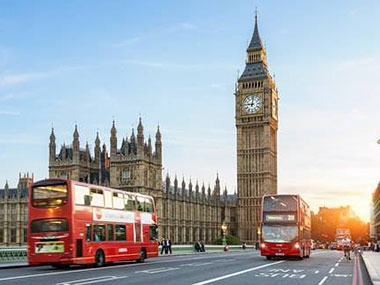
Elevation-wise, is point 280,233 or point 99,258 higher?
point 280,233

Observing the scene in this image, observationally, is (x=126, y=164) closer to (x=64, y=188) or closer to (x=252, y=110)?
(x=252, y=110)

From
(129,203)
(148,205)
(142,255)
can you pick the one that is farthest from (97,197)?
(148,205)

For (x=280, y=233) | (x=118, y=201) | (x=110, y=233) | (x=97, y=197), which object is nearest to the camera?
(x=97, y=197)

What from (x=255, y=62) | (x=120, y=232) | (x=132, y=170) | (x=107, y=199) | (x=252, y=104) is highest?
(x=255, y=62)

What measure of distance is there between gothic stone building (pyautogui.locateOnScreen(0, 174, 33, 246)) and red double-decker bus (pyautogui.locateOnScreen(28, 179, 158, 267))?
67.3 m

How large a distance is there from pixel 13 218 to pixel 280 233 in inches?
2732

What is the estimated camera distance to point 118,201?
105 ft

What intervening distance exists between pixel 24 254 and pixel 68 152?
58732 mm

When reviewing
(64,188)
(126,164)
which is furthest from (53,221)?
(126,164)

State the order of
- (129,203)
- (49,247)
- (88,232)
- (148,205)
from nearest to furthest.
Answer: (49,247) → (88,232) → (129,203) → (148,205)

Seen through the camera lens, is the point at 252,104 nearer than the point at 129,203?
No

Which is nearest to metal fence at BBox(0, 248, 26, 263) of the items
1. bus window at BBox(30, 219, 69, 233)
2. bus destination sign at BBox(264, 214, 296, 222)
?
bus window at BBox(30, 219, 69, 233)

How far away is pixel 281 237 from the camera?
3762 cm

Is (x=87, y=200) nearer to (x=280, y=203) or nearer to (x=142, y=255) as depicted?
(x=142, y=255)
